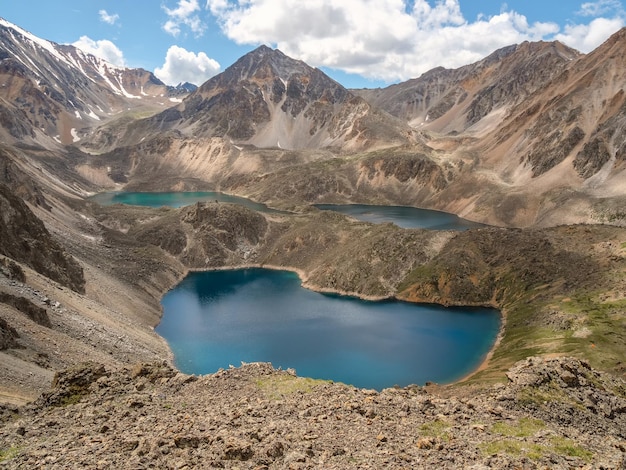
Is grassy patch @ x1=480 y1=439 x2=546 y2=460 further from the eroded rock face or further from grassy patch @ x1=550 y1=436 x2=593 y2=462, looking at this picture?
the eroded rock face

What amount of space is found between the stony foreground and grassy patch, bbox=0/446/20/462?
0.15ft

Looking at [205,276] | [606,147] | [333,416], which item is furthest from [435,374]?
[606,147]

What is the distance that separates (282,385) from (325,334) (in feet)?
130

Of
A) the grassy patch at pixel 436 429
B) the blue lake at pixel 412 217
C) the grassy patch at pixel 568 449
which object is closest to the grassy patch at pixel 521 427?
the grassy patch at pixel 568 449

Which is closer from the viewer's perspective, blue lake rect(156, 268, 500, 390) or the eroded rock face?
blue lake rect(156, 268, 500, 390)

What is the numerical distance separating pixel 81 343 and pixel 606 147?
515 ft

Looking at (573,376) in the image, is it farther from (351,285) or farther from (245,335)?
(351,285)

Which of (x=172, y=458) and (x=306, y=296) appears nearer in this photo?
(x=172, y=458)

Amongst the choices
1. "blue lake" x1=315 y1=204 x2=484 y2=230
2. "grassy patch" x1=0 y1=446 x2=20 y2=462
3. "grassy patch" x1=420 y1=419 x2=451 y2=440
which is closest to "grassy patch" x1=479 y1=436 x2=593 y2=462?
"grassy patch" x1=420 y1=419 x2=451 y2=440

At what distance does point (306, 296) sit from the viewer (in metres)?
97.2

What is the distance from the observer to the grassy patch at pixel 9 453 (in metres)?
23.0

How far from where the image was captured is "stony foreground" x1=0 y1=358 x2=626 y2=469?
2186 cm

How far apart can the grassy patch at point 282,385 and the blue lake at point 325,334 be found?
2241 centimetres

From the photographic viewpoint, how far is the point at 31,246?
65938 millimetres
